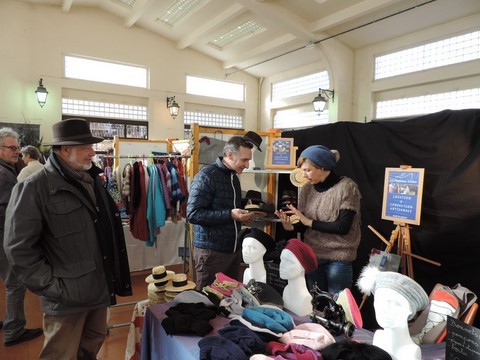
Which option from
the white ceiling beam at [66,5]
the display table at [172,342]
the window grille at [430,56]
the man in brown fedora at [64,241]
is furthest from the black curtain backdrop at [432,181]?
the white ceiling beam at [66,5]

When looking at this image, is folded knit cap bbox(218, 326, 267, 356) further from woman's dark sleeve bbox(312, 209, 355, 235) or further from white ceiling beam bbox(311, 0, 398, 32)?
white ceiling beam bbox(311, 0, 398, 32)

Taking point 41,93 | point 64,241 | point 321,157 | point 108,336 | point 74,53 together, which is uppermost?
point 74,53

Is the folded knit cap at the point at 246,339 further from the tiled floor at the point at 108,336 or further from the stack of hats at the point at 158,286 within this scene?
the tiled floor at the point at 108,336

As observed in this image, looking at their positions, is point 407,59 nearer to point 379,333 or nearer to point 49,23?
point 379,333

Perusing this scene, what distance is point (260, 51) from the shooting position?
808 centimetres

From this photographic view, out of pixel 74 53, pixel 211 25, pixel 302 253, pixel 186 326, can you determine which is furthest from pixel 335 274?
pixel 74 53

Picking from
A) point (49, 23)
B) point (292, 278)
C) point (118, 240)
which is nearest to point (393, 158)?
point (292, 278)

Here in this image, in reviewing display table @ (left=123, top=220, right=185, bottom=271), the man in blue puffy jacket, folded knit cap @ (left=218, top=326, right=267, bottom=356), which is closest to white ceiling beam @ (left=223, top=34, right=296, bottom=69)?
display table @ (left=123, top=220, right=185, bottom=271)

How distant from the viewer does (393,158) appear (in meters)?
3.27

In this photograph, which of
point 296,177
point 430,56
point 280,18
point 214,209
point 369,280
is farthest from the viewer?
point 280,18

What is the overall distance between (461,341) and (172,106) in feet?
25.9

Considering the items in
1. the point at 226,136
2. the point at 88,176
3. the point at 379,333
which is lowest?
the point at 379,333

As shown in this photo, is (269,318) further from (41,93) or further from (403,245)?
(41,93)

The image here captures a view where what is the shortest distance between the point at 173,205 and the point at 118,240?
1.95 m
